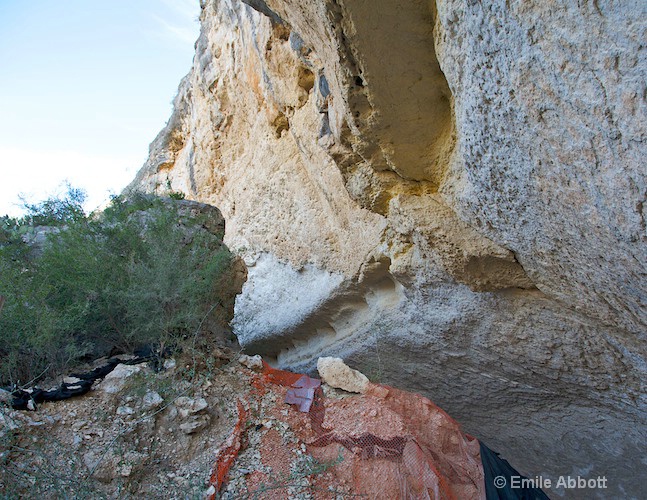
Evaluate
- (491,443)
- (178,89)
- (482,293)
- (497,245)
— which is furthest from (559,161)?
(178,89)

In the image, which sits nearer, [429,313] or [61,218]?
[429,313]

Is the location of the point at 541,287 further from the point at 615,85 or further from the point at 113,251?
the point at 113,251

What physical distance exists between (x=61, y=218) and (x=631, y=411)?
5.68 metres

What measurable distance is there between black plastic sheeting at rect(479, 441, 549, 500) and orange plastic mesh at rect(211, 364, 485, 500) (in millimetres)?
80

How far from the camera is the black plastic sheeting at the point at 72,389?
2.88 metres

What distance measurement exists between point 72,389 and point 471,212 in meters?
3.03

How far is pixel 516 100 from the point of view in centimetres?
203

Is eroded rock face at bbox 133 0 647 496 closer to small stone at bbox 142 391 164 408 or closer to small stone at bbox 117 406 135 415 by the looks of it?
small stone at bbox 142 391 164 408

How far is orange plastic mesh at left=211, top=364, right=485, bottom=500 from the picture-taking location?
279 cm

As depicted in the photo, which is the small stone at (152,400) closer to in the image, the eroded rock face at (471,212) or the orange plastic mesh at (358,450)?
the orange plastic mesh at (358,450)

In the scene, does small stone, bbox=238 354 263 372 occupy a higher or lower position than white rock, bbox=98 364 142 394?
lower
